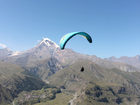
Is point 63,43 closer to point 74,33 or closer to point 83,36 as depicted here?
point 74,33

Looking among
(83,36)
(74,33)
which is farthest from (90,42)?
(74,33)

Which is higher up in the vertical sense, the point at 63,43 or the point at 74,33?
the point at 74,33

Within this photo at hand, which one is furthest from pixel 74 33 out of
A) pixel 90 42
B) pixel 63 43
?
pixel 90 42

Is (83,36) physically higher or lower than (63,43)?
higher

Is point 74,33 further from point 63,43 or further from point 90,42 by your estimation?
point 90,42

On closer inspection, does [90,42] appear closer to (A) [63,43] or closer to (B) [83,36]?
(B) [83,36]

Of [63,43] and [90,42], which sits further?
[90,42]

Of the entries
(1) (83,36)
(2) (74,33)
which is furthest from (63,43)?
(1) (83,36)
